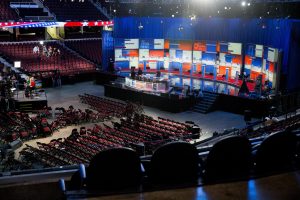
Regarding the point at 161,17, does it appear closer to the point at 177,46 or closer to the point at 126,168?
the point at 177,46

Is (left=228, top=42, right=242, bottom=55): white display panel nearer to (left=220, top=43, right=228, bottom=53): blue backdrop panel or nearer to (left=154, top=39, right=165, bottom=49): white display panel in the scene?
(left=220, top=43, right=228, bottom=53): blue backdrop panel

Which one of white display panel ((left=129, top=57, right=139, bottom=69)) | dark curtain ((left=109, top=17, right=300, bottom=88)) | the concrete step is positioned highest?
dark curtain ((left=109, top=17, right=300, bottom=88))

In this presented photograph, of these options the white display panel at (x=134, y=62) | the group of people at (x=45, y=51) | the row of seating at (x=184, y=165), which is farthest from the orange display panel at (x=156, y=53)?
the row of seating at (x=184, y=165)

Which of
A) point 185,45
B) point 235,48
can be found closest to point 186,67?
point 185,45

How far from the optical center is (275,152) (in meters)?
4.86

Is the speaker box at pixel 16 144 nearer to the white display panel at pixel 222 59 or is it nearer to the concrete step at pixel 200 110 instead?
the concrete step at pixel 200 110

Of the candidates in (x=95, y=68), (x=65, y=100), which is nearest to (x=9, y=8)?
(x=95, y=68)

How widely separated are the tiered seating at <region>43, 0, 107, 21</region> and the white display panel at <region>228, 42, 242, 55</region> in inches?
568

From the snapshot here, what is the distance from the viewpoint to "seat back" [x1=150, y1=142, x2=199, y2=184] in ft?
14.6

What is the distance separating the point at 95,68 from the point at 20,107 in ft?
37.5

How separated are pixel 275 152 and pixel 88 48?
31.5 meters

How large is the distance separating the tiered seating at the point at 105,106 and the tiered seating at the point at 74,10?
11.8 metres

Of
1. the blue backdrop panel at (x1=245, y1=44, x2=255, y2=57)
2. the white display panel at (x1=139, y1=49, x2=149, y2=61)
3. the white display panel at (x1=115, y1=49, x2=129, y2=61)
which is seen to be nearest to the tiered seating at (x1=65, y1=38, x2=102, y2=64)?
the white display panel at (x1=115, y1=49, x2=129, y2=61)

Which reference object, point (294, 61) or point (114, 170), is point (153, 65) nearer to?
point (294, 61)
